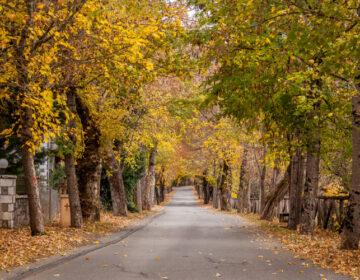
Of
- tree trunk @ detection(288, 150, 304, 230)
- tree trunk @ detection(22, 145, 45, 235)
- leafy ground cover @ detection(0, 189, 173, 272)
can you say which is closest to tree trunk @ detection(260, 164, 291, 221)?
tree trunk @ detection(288, 150, 304, 230)

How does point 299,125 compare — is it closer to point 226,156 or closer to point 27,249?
point 27,249

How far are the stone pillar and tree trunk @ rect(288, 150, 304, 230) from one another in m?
10.9

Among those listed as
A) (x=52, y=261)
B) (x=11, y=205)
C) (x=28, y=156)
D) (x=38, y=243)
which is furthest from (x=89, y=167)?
(x=52, y=261)

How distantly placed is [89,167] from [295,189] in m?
8.55

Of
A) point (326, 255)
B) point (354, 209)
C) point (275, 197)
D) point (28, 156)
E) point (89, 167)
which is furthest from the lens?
point (275, 197)

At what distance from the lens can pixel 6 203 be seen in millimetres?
15203

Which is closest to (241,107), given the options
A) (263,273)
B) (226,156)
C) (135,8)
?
(135,8)

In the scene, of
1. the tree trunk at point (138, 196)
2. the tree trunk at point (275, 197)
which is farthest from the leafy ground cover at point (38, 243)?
the tree trunk at point (138, 196)

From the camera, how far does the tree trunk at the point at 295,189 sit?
18.9 metres

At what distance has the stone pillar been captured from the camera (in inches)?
597

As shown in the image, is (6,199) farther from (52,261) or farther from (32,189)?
(52,261)

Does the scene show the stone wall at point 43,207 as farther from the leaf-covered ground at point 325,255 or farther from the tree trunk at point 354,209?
the tree trunk at point 354,209

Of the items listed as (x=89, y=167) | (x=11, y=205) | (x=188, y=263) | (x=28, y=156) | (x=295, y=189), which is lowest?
(x=188, y=263)

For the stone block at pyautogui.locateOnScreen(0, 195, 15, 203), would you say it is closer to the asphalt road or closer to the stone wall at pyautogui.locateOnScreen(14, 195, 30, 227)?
the stone wall at pyautogui.locateOnScreen(14, 195, 30, 227)
